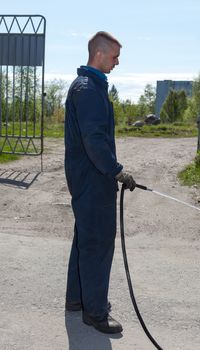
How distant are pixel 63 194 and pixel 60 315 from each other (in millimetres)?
4773

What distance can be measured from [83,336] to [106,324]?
7.3 inches

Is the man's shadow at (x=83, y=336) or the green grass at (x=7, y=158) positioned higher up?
the green grass at (x=7, y=158)

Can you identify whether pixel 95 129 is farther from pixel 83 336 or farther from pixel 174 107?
pixel 174 107

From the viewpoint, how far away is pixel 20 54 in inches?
430

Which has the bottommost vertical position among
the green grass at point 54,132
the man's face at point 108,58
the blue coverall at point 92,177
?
the green grass at point 54,132

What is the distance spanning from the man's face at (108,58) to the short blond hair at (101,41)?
1.1 inches

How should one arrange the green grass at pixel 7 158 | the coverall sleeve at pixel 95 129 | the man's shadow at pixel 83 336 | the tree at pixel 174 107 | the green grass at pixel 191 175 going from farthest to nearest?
the tree at pixel 174 107
the green grass at pixel 7 158
the green grass at pixel 191 175
the man's shadow at pixel 83 336
the coverall sleeve at pixel 95 129

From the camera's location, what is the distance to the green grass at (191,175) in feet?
34.3

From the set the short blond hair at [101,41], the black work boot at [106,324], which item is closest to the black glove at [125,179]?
the short blond hair at [101,41]

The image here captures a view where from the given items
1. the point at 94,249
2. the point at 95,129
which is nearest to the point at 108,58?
the point at 95,129

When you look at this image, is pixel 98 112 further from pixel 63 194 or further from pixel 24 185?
pixel 24 185

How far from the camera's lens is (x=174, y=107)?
56938 millimetres

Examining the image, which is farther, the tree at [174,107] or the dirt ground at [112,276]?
the tree at [174,107]

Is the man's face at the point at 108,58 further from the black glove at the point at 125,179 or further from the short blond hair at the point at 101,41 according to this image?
the black glove at the point at 125,179
